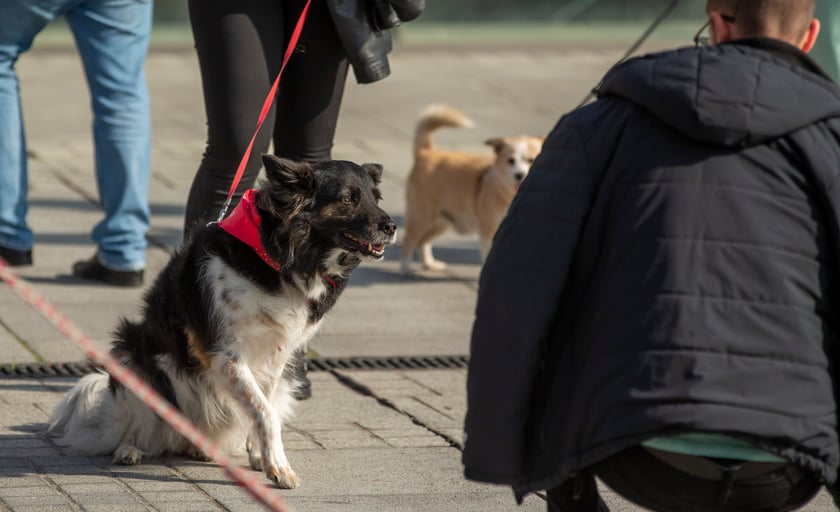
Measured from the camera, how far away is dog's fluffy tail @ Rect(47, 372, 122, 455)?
13.9 ft

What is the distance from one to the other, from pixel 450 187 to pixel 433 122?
404 mm

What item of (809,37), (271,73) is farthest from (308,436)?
(809,37)

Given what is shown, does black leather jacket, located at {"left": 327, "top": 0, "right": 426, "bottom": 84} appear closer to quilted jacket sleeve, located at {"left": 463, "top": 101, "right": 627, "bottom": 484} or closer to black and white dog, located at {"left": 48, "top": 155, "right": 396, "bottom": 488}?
black and white dog, located at {"left": 48, "top": 155, "right": 396, "bottom": 488}

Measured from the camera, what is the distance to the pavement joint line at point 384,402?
4566 millimetres

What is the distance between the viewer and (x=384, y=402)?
4.98 metres

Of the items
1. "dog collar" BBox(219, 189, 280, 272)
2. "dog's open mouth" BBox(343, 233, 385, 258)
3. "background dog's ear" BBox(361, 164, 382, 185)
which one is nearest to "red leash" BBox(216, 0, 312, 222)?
"dog collar" BBox(219, 189, 280, 272)

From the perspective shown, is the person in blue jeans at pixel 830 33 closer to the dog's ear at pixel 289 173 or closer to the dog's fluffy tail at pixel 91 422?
the dog's ear at pixel 289 173

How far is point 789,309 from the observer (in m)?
2.43

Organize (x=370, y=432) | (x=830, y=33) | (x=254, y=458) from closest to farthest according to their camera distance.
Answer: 1. (x=254, y=458)
2. (x=370, y=432)
3. (x=830, y=33)

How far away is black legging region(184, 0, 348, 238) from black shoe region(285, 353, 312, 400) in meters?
0.60

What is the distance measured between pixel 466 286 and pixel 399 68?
5883 millimetres

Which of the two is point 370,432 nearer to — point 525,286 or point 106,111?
point 525,286

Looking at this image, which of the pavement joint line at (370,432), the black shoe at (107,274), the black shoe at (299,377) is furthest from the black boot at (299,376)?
the black shoe at (107,274)

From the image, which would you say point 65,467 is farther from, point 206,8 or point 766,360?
point 766,360
